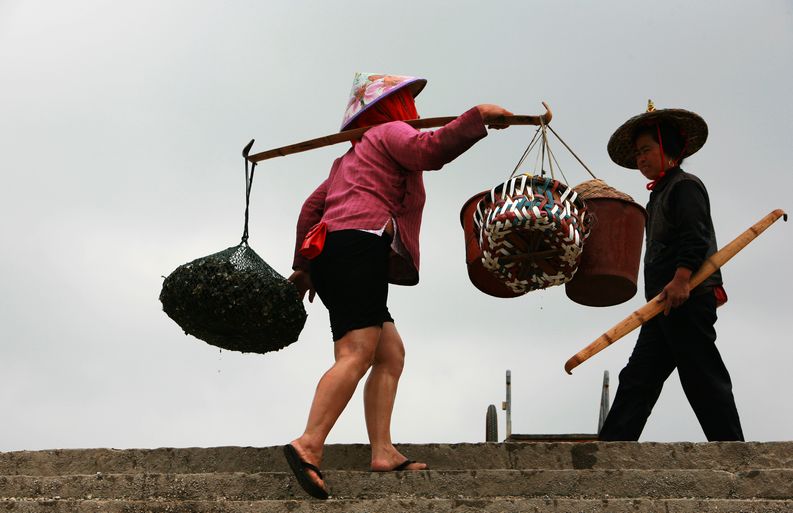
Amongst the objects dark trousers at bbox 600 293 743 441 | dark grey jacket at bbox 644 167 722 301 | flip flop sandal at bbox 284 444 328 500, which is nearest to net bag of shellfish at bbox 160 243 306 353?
flip flop sandal at bbox 284 444 328 500


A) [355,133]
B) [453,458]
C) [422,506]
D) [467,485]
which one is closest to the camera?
[422,506]

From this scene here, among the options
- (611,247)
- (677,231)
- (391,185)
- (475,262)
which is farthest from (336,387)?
(677,231)

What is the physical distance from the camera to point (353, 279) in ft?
14.4

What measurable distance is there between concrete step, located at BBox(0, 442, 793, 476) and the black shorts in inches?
24.5

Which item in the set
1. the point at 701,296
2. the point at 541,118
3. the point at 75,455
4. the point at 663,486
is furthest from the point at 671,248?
the point at 75,455

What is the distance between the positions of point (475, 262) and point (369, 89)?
91 cm

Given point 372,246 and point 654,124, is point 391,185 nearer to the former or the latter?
point 372,246

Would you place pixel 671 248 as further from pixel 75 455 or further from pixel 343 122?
pixel 75 455

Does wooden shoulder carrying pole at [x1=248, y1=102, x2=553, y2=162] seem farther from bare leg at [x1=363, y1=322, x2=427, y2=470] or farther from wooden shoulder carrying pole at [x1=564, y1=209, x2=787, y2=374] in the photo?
wooden shoulder carrying pole at [x1=564, y1=209, x2=787, y2=374]

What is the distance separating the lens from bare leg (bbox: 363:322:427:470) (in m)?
4.35

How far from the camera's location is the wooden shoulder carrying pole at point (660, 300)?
5.12m

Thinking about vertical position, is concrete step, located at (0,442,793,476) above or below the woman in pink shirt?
below

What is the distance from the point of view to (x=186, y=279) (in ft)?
14.6

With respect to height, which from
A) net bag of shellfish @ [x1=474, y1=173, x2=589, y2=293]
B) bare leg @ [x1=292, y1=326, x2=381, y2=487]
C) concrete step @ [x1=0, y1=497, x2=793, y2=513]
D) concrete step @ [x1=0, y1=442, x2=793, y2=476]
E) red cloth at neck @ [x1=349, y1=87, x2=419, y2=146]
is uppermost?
red cloth at neck @ [x1=349, y1=87, x2=419, y2=146]
